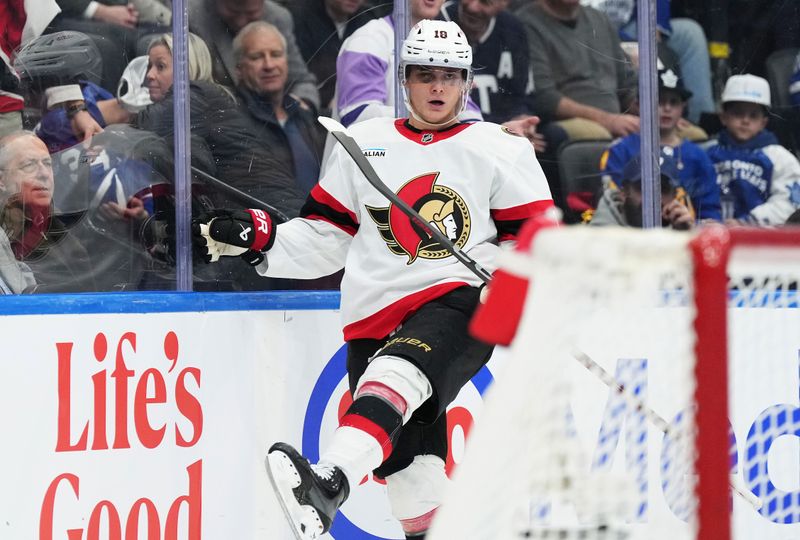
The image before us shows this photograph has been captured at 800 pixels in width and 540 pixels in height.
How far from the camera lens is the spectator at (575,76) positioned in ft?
11.4

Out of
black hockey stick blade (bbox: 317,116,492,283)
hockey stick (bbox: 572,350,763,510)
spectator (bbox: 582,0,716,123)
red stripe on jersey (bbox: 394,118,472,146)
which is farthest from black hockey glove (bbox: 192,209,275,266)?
spectator (bbox: 582,0,716,123)

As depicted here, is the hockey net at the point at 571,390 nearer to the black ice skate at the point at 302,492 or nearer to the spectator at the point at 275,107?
the black ice skate at the point at 302,492

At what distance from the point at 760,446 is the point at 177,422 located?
1.60 metres

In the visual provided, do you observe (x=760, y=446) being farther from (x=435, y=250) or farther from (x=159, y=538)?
(x=159, y=538)

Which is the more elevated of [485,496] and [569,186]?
[569,186]

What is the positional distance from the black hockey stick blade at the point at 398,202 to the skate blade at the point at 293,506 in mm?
638

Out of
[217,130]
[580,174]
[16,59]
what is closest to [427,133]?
[217,130]

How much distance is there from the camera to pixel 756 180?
3.61 metres

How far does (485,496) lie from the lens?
56.7 inches

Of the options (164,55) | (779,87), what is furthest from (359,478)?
(779,87)

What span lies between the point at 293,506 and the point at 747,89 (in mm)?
1927

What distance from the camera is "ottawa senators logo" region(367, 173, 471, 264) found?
9.55ft

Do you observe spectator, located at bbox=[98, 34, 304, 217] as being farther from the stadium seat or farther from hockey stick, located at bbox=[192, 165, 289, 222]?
the stadium seat

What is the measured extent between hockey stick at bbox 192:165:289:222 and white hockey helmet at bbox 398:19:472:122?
475mm
